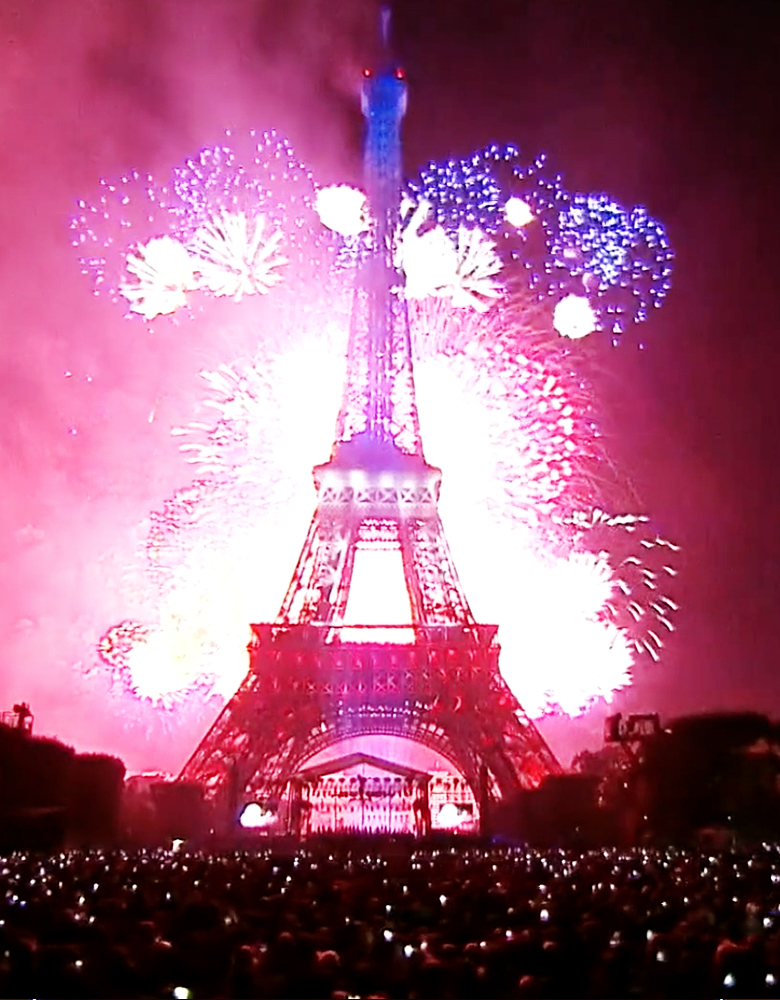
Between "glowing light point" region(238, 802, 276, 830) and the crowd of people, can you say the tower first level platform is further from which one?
the crowd of people

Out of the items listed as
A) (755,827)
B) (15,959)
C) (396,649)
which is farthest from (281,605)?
(15,959)

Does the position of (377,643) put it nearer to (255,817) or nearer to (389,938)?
(255,817)

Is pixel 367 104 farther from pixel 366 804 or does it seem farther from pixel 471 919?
pixel 471 919

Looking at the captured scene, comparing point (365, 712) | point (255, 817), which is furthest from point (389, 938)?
point (255, 817)

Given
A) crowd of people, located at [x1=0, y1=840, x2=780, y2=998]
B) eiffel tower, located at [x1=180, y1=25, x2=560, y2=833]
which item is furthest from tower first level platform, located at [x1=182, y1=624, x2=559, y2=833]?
crowd of people, located at [x1=0, y1=840, x2=780, y2=998]

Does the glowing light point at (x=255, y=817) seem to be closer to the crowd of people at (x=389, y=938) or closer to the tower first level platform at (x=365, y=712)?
the tower first level platform at (x=365, y=712)

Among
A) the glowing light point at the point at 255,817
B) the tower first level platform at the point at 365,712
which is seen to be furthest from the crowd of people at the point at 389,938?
the glowing light point at the point at 255,817
